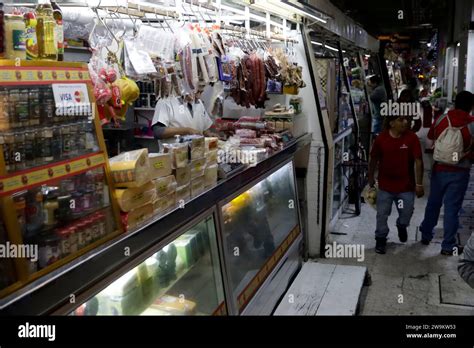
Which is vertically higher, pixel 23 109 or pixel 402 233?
pixel 23 109

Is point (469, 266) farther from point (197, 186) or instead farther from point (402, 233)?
point (402, 233)

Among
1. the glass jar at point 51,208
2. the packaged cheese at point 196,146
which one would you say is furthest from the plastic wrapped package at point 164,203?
the glass jar at point 51,208

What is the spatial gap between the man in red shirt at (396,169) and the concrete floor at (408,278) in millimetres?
336

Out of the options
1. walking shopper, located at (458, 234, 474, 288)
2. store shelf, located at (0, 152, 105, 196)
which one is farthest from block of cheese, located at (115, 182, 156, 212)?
walking shopper, located at (458, 234, 474, 288)

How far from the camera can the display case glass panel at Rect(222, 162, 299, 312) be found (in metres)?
3.92

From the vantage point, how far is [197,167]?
297cm

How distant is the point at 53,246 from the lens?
1.85m

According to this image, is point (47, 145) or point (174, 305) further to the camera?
point (174, 305)

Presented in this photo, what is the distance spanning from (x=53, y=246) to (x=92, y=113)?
0.63m

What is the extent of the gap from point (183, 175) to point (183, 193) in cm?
10

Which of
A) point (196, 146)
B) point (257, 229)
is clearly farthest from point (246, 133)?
point (196, 146)

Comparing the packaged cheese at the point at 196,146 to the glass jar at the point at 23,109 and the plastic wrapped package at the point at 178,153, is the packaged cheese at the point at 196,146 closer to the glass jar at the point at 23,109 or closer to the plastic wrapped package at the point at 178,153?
the plastic wrapped package at the point at 178,153

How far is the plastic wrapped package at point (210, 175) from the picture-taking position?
3.11 meters
